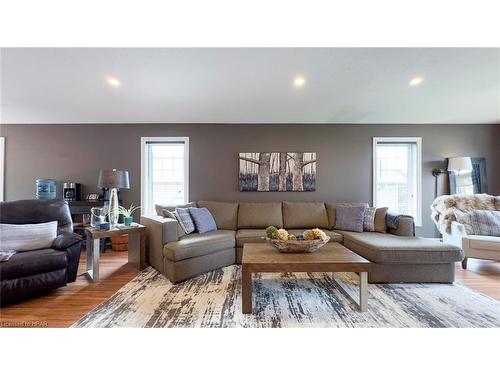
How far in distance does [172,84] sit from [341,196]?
138 inches

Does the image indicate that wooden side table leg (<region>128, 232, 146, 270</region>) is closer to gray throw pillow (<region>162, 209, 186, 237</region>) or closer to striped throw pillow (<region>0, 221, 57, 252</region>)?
gray throw pillow (<region>162, 209, 186, 237</region>)

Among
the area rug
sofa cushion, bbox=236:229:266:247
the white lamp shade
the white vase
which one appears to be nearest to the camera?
the area rug

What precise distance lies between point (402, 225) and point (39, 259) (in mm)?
4413

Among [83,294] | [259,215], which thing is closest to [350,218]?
[259,215]

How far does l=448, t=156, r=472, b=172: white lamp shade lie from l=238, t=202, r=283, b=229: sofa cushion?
3248 millimetres

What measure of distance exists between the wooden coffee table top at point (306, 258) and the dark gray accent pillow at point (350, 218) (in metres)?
1.24

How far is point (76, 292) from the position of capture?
7.54 feet

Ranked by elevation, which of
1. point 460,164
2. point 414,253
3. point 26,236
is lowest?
point 414,253

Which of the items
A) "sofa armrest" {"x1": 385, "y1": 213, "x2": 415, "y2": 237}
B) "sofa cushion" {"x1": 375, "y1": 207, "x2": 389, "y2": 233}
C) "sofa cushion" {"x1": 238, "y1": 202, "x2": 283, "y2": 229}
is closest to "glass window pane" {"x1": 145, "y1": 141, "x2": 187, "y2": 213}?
"sofa cushion" {"x1": 238, "y1": 202, "x2": 283, "y2": 229}

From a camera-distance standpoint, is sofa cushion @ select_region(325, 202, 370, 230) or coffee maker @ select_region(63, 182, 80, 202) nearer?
sofa cushion @ select_region(325, 202, 370, 230)

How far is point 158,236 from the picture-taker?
9.23ft

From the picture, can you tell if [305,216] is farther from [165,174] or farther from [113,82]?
[113,82]

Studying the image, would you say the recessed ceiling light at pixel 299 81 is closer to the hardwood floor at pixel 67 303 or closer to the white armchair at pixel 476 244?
the white armchair at pixel 476 244

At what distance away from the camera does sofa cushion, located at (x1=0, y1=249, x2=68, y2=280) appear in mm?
1970
